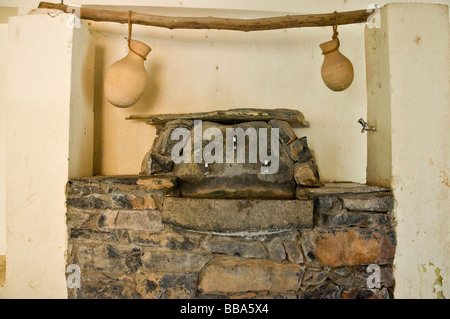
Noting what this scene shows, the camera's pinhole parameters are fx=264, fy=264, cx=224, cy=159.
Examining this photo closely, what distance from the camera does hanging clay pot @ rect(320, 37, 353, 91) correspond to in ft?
4.50

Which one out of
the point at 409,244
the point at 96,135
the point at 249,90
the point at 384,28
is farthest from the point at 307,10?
the point at 96,135

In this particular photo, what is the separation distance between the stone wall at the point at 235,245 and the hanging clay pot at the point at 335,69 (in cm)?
56

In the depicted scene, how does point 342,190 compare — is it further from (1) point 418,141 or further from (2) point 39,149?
(2) point 39,149

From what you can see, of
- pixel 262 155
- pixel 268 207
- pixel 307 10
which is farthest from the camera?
pixel 307 10

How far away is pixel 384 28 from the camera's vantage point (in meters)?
1.39

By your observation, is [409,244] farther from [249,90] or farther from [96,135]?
[96,135]

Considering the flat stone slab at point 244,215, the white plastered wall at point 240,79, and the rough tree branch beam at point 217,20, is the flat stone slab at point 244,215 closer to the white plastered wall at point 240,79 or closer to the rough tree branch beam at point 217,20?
the white plastered wall at point 240,79

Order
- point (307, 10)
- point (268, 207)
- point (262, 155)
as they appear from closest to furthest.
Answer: point (268, 207) → point (262, 155) → point (307, 10)

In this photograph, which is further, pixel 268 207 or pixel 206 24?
pixel 206 24

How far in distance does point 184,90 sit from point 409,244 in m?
1.50

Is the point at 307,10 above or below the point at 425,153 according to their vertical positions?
above

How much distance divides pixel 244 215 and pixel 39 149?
1.09 m

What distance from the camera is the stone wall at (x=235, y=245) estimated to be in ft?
4.01

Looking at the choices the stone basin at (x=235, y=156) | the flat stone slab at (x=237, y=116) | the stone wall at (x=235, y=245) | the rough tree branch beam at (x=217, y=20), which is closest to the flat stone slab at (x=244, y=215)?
the stone wall at (x=235, y=245)
